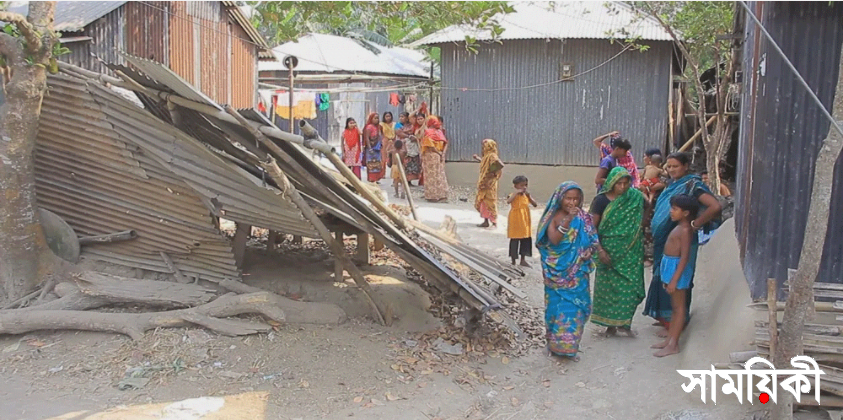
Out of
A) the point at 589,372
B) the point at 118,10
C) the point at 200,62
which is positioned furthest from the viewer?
the point at 200,62

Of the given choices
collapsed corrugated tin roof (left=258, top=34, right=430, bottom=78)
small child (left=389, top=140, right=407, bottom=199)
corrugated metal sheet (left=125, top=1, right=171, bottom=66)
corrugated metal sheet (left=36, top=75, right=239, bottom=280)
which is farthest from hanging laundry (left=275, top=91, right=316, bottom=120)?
corrugated metal sheet (left=36, top=75, right=239, bottom=280)

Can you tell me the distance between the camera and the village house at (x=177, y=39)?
458 inches

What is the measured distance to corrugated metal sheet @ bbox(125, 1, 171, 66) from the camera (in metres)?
12.5

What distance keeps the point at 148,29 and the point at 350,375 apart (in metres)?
9.99

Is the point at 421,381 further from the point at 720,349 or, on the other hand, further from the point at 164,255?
the point at 164,255

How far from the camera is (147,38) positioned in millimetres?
12938

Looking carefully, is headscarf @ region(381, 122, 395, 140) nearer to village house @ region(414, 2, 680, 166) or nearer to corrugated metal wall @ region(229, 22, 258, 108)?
village house @ region(414, 2, 680, 166)

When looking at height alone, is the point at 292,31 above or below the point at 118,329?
above

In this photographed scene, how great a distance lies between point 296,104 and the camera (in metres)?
18.6

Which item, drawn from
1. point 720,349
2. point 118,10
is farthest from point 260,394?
point 118,10

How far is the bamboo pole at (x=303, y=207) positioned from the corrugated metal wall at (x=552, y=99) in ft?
32.2

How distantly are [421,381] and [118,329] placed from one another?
85.4 inches

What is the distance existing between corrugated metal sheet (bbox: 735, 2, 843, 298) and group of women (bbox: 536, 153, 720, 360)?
1.97 feet

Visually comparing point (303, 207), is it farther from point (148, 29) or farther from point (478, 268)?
point (148, 29)
